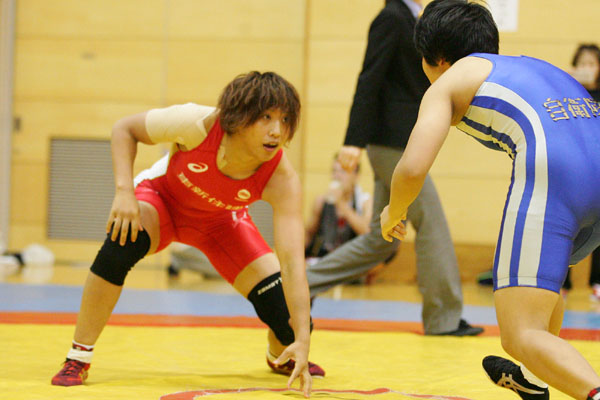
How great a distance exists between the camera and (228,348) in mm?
3424

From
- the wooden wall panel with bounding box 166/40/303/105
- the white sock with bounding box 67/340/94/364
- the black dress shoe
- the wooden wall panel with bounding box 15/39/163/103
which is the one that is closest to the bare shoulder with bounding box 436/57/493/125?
the white sock with bounding box 67/340/94/364

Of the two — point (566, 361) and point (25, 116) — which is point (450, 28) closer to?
point (566, 361)

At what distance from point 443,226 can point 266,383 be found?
1490mm

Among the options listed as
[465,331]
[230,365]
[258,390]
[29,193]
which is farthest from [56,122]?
[258,390]

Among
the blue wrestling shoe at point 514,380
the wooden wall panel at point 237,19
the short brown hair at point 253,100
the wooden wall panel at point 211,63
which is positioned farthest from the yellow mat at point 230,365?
the wooden wall panel at point 237,19

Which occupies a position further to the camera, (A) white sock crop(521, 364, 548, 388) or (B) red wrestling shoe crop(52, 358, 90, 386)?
(B) red wrestling shoe crop(52, 358, 90, 386)

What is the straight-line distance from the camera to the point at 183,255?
6.92 metres

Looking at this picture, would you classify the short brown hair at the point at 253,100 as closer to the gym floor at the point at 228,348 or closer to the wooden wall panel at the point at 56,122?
the gym floor at the point at 228,348

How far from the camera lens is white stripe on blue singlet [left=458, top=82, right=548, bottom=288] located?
188 cm

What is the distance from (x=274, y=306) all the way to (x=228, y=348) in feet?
2.19

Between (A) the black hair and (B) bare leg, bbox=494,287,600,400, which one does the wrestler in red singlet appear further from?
(B) bare leg, bbox=494,287,600,400

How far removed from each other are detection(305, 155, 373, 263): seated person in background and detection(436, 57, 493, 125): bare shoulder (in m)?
4.62

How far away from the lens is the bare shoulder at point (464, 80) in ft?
6.48

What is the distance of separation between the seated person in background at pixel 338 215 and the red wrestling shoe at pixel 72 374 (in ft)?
13.7
